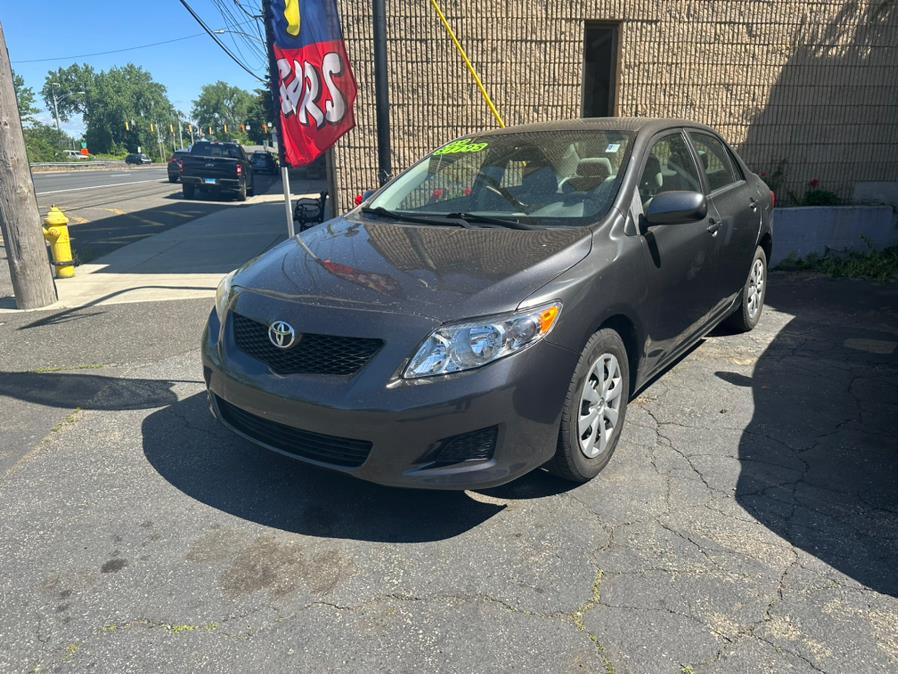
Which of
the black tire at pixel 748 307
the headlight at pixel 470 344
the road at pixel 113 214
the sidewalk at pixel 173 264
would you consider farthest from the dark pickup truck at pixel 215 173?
the headlight at pixel 470 344

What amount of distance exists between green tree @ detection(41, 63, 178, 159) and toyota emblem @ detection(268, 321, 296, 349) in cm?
11945

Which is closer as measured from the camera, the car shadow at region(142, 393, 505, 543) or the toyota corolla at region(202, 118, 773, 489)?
the toyota corolla at region(202, 118, 773, 489)

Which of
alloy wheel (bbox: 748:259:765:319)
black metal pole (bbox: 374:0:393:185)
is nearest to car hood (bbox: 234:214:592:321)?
alloy wheel (bbox: 748:259:765:319)

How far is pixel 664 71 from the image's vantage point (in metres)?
7.88

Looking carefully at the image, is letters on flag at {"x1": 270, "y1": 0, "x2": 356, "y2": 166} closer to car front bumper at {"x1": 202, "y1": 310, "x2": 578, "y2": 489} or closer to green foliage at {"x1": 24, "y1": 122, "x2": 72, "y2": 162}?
car front bumper at {"x1": 202, "y1": 310, "x2": 578, "y2": 489}

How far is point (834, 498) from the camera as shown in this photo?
3041 millimetres

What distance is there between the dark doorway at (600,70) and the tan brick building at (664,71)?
0.06 metres

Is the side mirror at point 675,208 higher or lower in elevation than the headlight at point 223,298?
higher

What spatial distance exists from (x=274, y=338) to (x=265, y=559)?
0.90 meters

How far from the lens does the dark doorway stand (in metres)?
8.06

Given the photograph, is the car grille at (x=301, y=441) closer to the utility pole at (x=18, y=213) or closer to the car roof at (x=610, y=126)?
the car roof at (x=610, y=126)

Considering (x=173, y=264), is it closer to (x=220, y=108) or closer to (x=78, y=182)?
(x=78, y=182)

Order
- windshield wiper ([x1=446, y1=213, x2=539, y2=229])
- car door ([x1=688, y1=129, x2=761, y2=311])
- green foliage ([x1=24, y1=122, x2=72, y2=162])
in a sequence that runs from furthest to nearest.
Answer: green foliage ([x1=24, y1=122, x2=72, y2=162]) < car door ([x1=688, y1=129, x2=761, y2=311]) < windshield wiper ([x1=446, y1=213, x2=539, y2=229])

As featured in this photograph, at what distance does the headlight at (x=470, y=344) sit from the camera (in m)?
2.56
